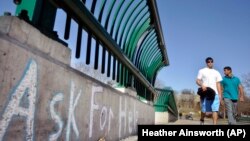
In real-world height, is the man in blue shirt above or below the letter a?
above

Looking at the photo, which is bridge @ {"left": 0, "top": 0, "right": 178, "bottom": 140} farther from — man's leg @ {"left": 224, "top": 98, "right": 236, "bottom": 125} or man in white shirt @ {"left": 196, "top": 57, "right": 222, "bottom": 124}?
man's leg @ {"left": 224, "top": 98, "right": 236, "bottom": 125}

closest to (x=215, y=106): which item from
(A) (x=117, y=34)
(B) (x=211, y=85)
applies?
(B) (x=211, y=85)

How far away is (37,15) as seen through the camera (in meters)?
2.06

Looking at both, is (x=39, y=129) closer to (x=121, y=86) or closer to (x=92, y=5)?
(x=92, y=5)

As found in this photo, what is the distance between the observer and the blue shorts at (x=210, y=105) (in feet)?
20.7

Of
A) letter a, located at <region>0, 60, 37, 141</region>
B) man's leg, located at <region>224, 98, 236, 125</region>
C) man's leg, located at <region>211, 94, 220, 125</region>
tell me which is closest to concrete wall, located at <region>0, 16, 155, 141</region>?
letter a, located at <region>0, 60, 37, 141</region>

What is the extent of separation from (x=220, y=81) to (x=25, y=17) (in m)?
5.52

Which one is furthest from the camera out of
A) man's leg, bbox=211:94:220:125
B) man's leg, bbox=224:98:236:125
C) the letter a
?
man's leg, bbox=224:98:236:125

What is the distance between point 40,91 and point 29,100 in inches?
5.6

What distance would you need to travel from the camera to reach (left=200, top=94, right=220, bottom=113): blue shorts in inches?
248

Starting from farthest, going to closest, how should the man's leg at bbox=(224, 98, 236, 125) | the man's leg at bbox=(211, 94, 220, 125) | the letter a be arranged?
the man's leg at bbox=(224, 98, 236, 125) → the man's leg at bbox=(211, 94, 220, 125) → the letter a

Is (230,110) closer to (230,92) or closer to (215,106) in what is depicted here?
(230,92)

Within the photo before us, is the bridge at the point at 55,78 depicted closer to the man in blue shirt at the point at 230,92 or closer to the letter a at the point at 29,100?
the letter a at the point at 29,100

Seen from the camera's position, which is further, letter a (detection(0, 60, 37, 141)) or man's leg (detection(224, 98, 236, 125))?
man's leg (detection(224, 98, 236, 125))
